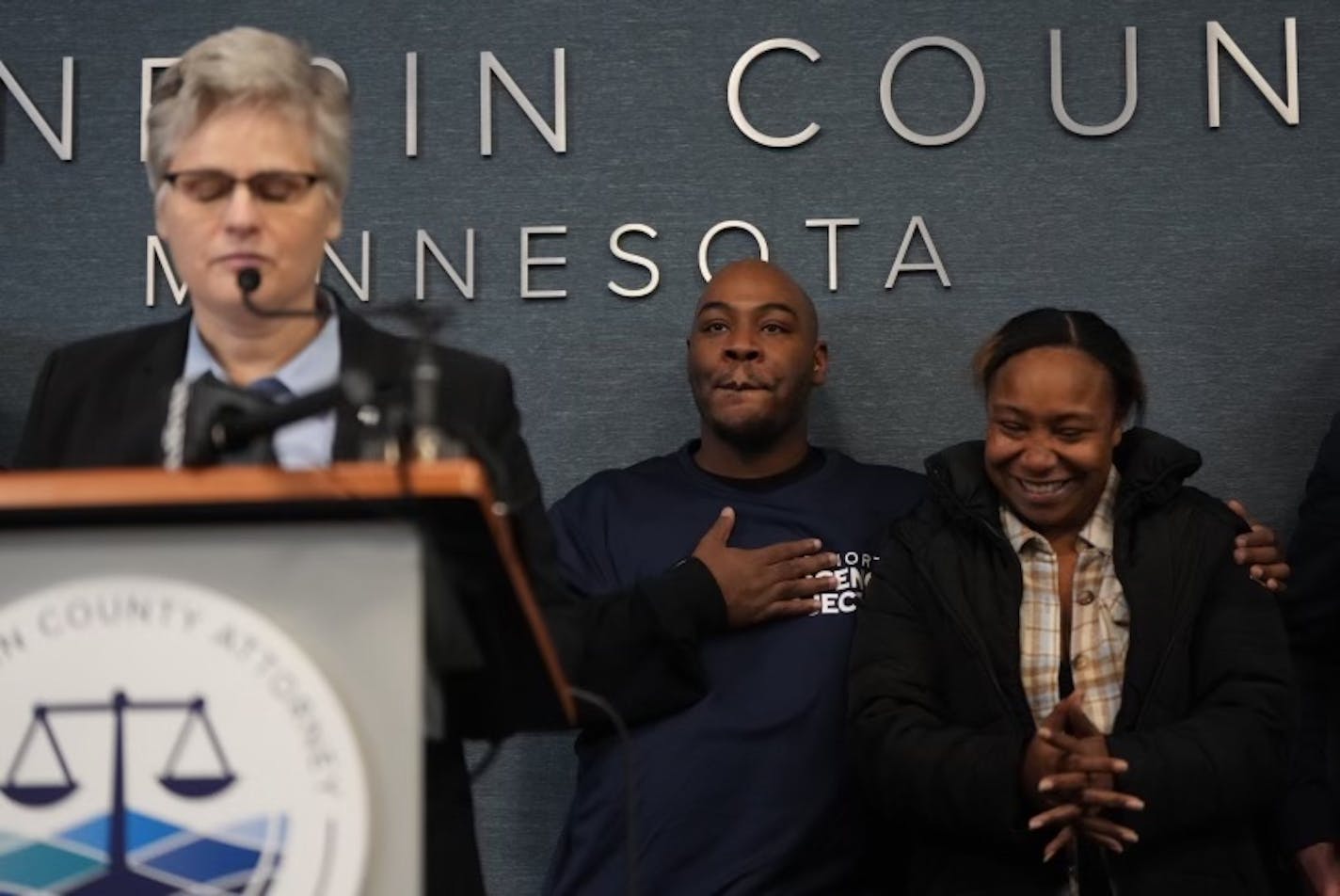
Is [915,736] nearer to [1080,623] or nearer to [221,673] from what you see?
[1080,623]

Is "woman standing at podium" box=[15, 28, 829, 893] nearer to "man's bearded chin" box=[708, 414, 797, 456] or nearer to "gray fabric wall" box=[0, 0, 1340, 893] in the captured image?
"man's bearded chin" box=[708, 414, 797, 456]

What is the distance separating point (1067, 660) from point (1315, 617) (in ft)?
1.96

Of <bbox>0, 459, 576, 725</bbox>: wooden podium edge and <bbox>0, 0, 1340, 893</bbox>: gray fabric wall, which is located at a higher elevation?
<bbox>0, 0, 1340, 893</bbox>: gray fabric wall

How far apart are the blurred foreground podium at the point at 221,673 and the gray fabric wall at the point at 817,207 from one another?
8.51 ft

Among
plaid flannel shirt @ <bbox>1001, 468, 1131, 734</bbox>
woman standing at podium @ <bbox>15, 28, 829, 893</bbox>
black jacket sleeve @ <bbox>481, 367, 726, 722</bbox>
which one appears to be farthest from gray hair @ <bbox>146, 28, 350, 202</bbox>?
plaid flannel shirt @ <bbox>1001, 468, 1131, 734</bbox>

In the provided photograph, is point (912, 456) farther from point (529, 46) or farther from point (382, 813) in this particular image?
point (382, 813)

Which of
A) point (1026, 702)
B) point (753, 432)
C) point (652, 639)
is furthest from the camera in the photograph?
point (753, 432)

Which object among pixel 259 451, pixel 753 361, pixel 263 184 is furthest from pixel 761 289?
pixel 259 451

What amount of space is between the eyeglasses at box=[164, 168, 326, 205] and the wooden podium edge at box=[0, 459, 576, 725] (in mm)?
669

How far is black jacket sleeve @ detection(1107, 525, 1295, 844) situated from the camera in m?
3.18

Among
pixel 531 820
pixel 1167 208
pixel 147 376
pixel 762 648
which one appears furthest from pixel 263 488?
pixel 1167 208

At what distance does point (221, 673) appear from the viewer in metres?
1.70

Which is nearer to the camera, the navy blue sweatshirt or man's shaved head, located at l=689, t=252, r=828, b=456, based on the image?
the navy blue sweatshirt

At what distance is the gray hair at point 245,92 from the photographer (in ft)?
7.61
